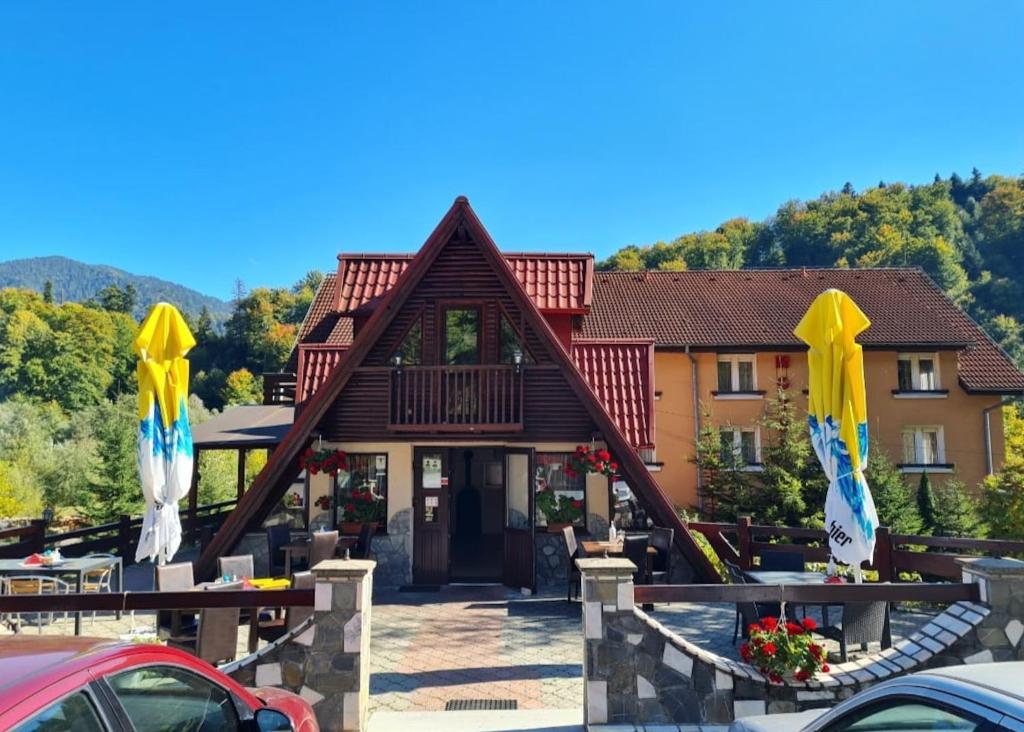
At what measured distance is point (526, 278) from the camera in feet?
41.4

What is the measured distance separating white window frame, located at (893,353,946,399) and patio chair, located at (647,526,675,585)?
1578cm

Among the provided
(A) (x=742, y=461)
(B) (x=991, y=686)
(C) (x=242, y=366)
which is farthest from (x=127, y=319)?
(B) (x=991, y=686)

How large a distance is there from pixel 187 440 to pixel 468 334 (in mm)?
4992

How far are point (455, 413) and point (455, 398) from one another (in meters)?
0.25

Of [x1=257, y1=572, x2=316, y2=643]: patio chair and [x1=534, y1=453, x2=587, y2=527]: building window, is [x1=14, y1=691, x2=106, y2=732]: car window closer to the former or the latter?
[x1=257, y1=572, x2=316, y2=643]: patio chair

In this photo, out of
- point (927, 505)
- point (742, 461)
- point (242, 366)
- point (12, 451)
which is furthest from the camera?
point (242, 366)

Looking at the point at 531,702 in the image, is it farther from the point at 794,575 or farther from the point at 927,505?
the point at 927,505

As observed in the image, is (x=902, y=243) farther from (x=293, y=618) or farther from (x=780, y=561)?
(x=293, y=618)

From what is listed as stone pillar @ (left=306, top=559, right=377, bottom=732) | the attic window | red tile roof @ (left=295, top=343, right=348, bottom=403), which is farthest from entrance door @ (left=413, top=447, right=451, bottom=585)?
stone pillar @ (left=306, top=559, right=377, bottom=732)

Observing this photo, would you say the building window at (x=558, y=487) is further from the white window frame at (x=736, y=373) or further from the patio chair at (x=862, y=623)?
the white window frame at (x=736, y=373)

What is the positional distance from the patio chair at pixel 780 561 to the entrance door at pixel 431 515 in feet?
16.7

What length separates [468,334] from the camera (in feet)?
37.3

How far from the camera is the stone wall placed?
16.7 feet

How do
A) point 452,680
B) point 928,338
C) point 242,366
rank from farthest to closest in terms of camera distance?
point 242,366
point 928,338
point 452,680
